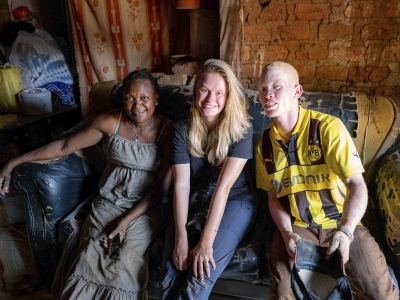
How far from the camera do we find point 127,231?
5.20ft

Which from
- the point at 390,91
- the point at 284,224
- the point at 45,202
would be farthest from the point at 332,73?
the point at 45,202

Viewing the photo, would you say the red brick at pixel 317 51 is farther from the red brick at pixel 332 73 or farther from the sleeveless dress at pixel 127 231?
the sleeveless dress at pixel 127 231

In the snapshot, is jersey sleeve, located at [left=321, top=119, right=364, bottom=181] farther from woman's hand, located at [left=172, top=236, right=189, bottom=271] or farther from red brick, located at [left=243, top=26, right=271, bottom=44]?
red brick, located at [left=243, top=26, right=271, bottom=44]

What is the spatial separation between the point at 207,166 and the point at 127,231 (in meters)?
0.47

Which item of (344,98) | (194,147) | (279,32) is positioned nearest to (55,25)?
(279,32)

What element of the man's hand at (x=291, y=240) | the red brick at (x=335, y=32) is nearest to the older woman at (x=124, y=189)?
the man's hand at (x=291, y=240)

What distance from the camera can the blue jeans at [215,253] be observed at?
1.34m

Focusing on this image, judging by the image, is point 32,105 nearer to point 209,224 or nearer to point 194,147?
point 194,147

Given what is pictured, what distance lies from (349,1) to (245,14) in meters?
0.64

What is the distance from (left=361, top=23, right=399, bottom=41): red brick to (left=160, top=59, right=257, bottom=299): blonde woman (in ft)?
3.74

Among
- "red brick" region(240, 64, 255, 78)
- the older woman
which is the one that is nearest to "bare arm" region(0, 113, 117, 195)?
the older woman

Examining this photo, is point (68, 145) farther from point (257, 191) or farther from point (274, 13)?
point (274, 13)

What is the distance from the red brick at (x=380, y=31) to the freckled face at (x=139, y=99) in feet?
4.70

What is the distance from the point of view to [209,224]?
144cm
